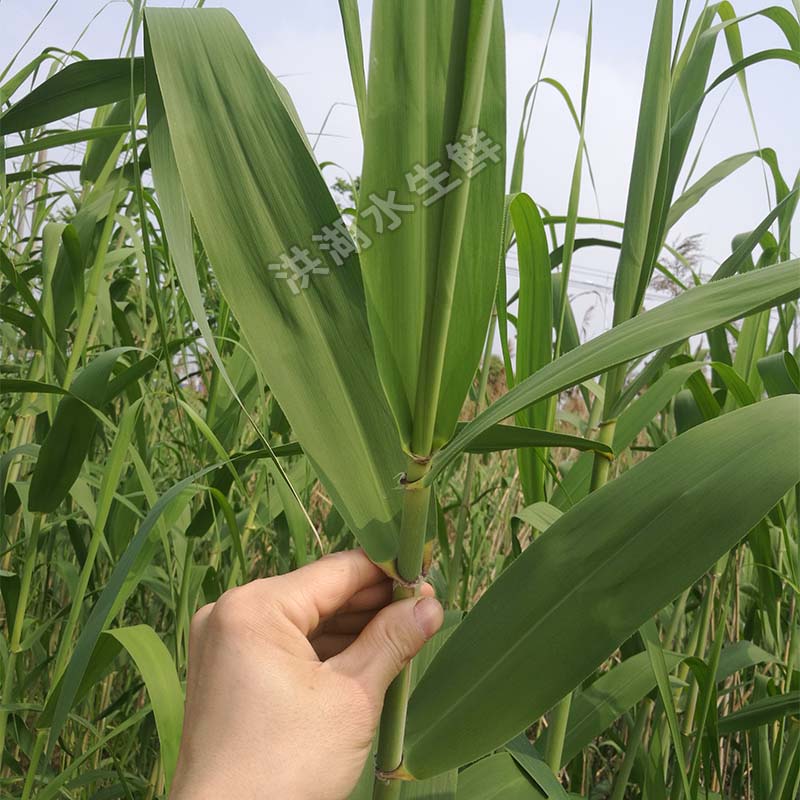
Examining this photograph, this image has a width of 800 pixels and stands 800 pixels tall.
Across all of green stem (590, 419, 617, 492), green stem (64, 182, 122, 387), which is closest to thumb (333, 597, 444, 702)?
green stem (590, 419, 617, 492)

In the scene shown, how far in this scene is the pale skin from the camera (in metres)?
0.47

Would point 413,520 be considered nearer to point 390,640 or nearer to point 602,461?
point 390,640

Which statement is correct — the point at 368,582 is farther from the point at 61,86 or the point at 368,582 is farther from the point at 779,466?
the point at 61,86

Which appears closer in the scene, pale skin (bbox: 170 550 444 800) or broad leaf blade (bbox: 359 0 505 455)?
broad leaf blade (bbox: 359 0 505 455)

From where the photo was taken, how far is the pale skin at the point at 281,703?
47 centimetres

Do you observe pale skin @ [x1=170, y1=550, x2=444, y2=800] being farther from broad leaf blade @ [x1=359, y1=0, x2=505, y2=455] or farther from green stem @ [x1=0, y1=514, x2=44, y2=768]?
green stem @ [x1=0, y1=514, x2=44, y2=768]

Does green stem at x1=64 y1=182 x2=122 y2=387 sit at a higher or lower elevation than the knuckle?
higher

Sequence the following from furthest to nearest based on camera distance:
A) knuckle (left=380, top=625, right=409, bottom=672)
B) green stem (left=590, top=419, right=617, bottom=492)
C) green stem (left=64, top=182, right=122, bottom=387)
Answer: green stem (left=64, top=182, right=122, bottom=387)
green stem (left=590, top=419, right=617, bottom=492)
knuckle (left=380, top=625, right=409, bottom=672)

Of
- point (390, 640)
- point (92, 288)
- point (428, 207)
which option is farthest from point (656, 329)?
point (92, 288)

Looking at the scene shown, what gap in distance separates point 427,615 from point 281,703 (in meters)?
0.10

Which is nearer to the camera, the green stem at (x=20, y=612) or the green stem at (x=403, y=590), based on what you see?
the green stem at (x=403, y=590)

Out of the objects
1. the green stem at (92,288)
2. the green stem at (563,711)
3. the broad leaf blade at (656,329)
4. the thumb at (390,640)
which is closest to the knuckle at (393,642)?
the thumb at (390,640)

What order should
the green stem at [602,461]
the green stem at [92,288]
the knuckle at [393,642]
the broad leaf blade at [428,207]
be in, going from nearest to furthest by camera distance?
the broad leaf blade at [428,207] < the knuckle at [393,642] < the green stem at [602,461] < the green stem at [92,288]

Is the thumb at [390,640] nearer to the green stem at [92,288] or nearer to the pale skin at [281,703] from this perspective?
the pale skin at [281,703]
